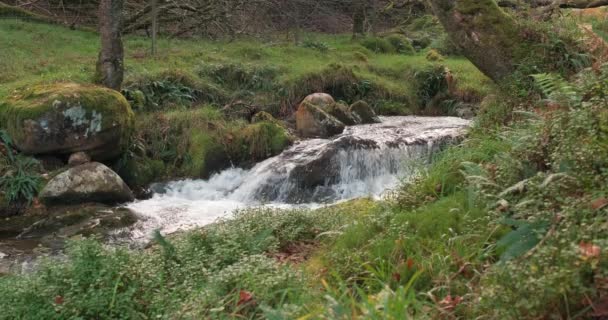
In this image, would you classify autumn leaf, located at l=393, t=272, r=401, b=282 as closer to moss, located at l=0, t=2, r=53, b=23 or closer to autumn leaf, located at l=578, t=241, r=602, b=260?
autumn leaf, located at l=578, t=241, r=602, b=260

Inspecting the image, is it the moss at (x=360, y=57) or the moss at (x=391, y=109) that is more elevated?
the moss at (x=360, y=57)

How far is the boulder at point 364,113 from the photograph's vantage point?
15852 mm

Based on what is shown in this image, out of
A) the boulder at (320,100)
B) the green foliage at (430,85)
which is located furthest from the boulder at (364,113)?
the green foliage at (430,85)

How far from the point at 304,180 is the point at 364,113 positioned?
14.7ft

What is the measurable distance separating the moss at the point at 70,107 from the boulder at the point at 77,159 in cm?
49

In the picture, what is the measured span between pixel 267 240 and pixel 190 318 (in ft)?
5.58

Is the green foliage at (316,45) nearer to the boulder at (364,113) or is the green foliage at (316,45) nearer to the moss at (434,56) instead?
the moss at (434,56)

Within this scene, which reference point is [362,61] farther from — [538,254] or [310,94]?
[538,254]

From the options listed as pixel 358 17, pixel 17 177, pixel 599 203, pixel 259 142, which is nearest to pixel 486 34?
pixel 599 203

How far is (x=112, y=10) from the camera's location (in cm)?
1308

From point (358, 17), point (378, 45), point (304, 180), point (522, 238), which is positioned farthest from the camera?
point (358, 17)

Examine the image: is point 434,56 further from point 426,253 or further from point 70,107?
point 426,253

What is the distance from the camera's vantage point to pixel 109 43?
13.1 meters

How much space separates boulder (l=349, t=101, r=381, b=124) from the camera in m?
15.9
